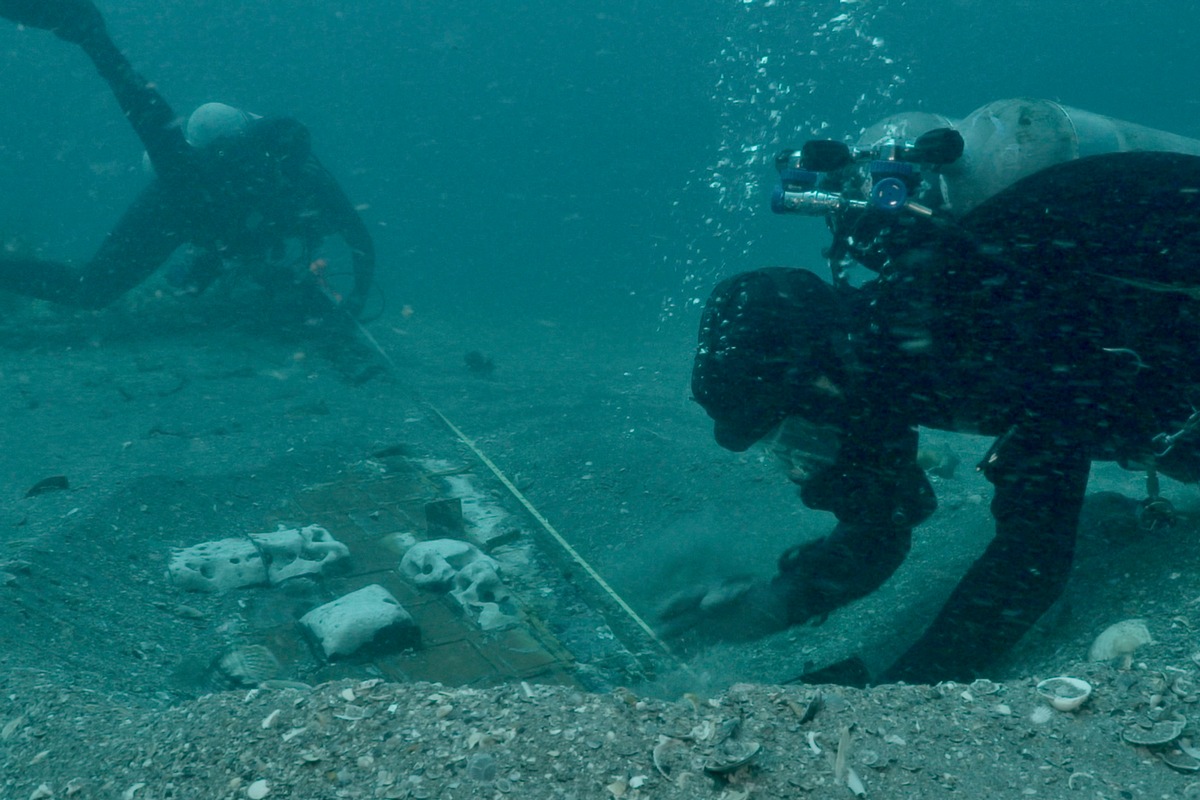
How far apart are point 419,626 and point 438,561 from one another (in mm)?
496

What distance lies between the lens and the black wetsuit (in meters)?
2.22

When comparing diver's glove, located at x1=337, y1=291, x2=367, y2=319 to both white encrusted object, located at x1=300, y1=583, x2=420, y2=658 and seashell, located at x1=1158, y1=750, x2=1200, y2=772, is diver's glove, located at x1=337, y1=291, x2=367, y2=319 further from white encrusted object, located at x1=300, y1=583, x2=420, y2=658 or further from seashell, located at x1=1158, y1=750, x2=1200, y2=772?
seashell, located at x1=1158, y1=750, x2=1200, y2=772

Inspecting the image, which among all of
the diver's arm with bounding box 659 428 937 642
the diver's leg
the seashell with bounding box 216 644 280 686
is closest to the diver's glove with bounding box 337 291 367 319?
the diver's leg

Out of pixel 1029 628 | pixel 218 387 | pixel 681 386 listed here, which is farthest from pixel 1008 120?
pixel 218 387

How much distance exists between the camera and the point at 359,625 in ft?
9.38

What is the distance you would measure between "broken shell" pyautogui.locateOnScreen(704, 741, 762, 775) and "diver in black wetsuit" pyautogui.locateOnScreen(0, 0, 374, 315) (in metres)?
8.51

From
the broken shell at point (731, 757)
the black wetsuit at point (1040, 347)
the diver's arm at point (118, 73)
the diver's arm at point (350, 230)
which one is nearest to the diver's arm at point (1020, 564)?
the black wetsuit at point (1040, 347)

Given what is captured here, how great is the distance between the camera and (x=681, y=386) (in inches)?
350

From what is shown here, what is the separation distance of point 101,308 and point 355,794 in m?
9.52

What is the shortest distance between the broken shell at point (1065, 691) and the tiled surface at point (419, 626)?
1.70 m

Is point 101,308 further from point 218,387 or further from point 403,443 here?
point 403,443

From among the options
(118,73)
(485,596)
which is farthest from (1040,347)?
(118,73)

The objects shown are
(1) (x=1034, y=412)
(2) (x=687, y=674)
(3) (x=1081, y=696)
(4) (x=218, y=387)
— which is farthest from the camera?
(4) (x=218, y=387)

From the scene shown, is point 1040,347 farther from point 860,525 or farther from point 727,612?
point 727,612
